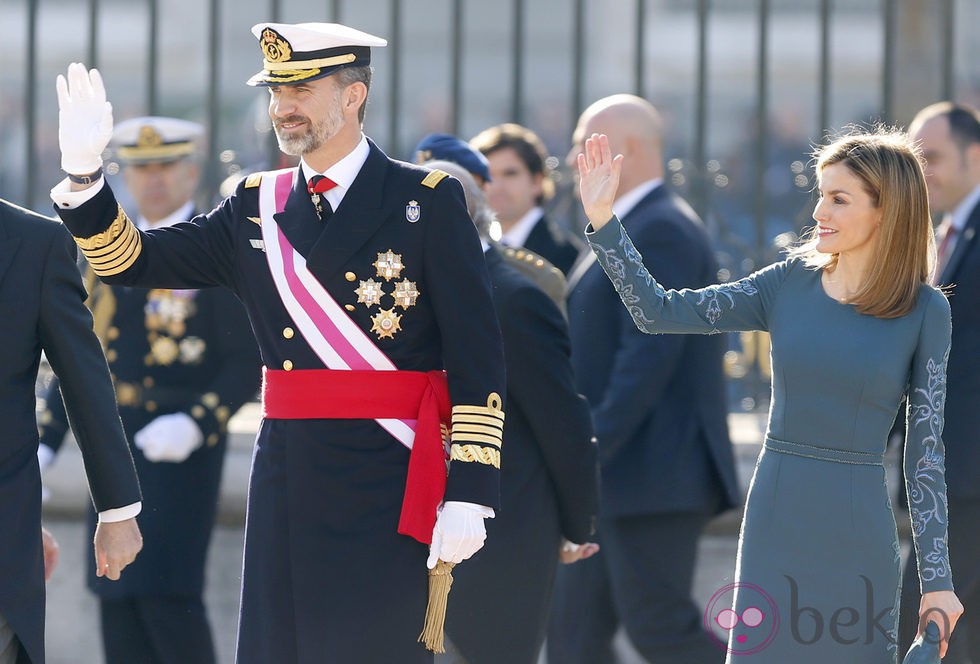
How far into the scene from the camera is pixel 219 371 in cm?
501

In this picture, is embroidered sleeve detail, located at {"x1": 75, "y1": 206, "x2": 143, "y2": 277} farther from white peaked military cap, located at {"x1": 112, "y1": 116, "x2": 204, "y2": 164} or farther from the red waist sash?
white peaked military cap, located at {"x1": 112, "y1": 116, "x2": 204, "y2": 164}

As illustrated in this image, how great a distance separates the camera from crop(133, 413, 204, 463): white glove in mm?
4824

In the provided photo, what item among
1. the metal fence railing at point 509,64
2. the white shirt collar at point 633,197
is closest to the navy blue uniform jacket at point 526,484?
the white shirt collar at point 633,197

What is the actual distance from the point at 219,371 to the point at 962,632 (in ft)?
6.94

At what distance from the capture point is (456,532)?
10.9 ft

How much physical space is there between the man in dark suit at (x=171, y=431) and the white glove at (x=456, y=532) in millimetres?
1644

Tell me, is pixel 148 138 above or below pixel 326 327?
above

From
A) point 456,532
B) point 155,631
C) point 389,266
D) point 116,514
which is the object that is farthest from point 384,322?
point 155,631

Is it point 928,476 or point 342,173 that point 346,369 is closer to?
point 342,173

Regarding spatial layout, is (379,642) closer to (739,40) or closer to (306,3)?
(306,3)

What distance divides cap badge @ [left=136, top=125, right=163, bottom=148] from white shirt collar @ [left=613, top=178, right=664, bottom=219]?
133 cm

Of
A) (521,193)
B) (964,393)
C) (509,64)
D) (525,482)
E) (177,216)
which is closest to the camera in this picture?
(525,482)

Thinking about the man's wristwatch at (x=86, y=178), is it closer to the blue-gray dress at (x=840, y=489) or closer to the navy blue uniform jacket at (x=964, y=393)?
the blue-gray dress at (x=840, y=489)

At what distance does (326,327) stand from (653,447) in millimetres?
1537
